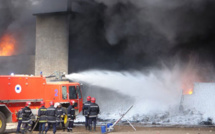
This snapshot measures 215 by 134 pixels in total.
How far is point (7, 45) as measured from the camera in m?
24.8

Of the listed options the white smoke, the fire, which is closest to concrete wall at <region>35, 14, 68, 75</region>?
the white smoke

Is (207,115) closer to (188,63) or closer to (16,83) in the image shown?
(188,63)

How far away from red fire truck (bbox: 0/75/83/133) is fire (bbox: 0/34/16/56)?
30.4 feet

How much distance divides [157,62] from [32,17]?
976cm

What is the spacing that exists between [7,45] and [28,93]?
1069cm

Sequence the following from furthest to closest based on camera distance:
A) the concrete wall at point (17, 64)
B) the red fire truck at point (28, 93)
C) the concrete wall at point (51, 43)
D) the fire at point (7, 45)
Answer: the fire at point (7, 45)
the concrete wall at point (17, 64)
the concrete wall at point (51, 43)
the red fire truck at point (28, 93)

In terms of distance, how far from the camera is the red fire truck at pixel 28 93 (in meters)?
14.6

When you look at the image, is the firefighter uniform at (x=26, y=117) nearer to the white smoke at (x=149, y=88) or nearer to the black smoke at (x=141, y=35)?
the white smoke at (x=149, y=88)

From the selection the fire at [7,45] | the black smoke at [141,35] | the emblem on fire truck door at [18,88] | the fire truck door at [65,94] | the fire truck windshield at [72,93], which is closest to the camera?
the emblem on fire truck door at [18,88]

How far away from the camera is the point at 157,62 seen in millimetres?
23969

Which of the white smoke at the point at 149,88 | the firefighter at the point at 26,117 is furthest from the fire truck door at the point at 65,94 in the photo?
the white smoke at the point at 149,88

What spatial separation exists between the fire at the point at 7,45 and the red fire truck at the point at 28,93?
9278 mm

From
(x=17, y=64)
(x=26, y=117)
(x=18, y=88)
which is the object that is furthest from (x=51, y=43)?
(x=26, y=117)

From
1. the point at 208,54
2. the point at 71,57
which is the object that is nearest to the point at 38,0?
the point at 71,57
